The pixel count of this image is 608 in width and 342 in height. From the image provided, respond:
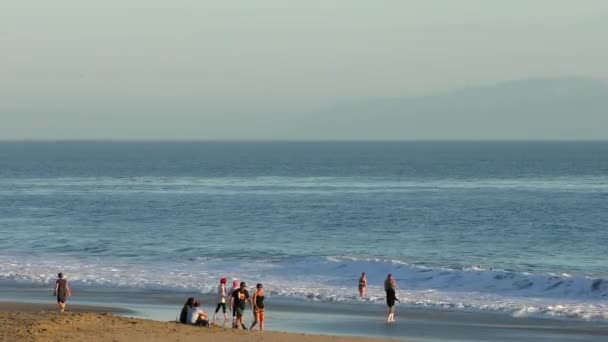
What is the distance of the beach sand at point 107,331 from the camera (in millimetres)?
24578

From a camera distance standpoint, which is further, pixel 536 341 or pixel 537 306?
pixel 537 306

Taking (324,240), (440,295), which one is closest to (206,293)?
(440,295)

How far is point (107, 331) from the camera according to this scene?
25.5 metres

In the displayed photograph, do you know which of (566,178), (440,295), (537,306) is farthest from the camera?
(566,178)

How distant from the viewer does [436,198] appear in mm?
89188

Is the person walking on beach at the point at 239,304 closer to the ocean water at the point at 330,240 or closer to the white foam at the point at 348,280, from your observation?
the ocean water at the point at 330,240

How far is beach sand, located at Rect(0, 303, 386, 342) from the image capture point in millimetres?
24578

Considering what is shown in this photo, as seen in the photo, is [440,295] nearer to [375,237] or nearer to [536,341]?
[536,341]

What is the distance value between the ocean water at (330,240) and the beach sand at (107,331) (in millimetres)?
10238

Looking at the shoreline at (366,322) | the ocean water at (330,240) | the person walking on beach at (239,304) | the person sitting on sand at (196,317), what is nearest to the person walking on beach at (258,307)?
the person walking on beach at (239,304)

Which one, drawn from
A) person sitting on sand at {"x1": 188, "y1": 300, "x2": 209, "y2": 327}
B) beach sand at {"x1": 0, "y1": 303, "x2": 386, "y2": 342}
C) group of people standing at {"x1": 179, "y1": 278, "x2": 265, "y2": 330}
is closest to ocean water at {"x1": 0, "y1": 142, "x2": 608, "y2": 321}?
group of people standing at {"x1": 179, "y1": 278, "x2": 265, "y2": 330}

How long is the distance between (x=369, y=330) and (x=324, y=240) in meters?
28.2

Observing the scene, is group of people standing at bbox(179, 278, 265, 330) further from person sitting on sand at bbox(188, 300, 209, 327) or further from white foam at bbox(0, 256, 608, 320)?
white foam at bbox(0, 256, 608, 320)

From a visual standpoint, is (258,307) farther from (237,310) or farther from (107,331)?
(107,331)
